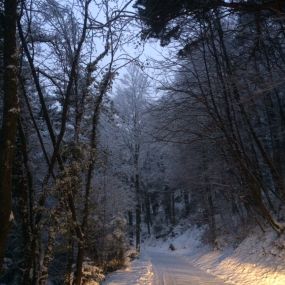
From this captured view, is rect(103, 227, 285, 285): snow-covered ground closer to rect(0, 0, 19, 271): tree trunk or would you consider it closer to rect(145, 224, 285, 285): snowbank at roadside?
rect(145, 224, 285, 285): snowbank at roadside

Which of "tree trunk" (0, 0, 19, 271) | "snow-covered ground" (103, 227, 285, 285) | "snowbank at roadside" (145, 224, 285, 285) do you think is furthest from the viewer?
"snow-covered ground" (103, 227, 285, 285)

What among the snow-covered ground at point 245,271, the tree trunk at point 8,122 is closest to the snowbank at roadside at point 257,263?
the snow-covered ground at point 245,271

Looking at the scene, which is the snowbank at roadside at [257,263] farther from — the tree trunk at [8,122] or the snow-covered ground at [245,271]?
the tree trunk at [8,122]

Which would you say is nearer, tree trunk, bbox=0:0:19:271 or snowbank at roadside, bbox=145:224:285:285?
tree trunk, bbox=0:0:19:271

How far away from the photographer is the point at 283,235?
531 inches

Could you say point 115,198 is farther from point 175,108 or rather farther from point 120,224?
point 175,108

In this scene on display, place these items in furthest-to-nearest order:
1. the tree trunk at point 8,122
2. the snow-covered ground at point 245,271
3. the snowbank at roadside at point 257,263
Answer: the snow-covered ground at point 245,271 < the snowbank at roadside at point 257,263 < the tree trunk at point 8,122

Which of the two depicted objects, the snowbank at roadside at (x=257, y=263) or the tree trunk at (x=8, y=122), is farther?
the snowbank at roadside at (x=257, y=263)

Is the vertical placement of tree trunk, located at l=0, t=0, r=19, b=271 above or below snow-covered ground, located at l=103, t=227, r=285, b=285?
above

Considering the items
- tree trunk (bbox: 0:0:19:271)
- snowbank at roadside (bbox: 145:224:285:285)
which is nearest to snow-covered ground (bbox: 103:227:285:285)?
snowbank at roadside (bbox: 145:224:285:285)

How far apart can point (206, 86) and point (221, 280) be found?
676 centimetres

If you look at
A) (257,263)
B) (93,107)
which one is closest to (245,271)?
(257,263)

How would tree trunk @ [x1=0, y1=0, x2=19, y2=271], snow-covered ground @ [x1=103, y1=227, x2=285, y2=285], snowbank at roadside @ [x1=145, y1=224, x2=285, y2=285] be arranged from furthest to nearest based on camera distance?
snow-covered ground @ [x1=103, y1=227, x2=285, y2=285] → snowbank at roadside @ [x1=145, y1=224, x2=285, y2=285] → tree trunk @ [x1=0, y1=0, x2=19, y2=271]

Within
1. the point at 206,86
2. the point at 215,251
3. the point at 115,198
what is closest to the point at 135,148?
the point at 115,198
